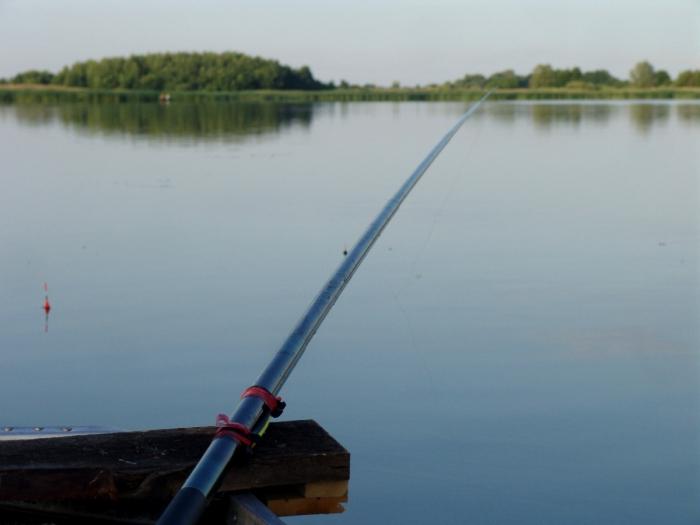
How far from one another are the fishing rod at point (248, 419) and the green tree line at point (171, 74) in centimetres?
6487

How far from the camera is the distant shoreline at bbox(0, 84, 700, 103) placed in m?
53.2

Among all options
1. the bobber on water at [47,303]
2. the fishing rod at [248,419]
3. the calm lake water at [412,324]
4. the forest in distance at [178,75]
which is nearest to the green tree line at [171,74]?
the forest in distance at [178,75]

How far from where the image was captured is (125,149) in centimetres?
1962

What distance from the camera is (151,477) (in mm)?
2402

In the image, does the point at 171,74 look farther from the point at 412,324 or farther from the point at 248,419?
the point at 248,419

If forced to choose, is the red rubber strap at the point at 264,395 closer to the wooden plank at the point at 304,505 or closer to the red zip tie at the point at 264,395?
the red zip tie at the point at 264,395

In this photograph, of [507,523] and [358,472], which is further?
[358,472]

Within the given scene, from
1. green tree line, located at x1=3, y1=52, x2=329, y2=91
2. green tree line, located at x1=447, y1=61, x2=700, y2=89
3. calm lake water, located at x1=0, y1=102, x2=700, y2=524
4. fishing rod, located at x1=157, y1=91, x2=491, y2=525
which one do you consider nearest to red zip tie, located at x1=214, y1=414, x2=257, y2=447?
fishing rod, located at x1=157, y1=91, x2=491, y2=525

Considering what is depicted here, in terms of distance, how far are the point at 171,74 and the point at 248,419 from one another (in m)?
66.8

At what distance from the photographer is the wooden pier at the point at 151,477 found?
2379 mm

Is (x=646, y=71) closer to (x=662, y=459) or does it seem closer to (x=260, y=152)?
(x=260, y=152)

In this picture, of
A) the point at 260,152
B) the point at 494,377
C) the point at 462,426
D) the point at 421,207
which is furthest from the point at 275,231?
the point at 260,152

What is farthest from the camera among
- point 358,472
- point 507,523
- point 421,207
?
point 421,207

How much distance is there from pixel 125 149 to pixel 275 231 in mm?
9993
